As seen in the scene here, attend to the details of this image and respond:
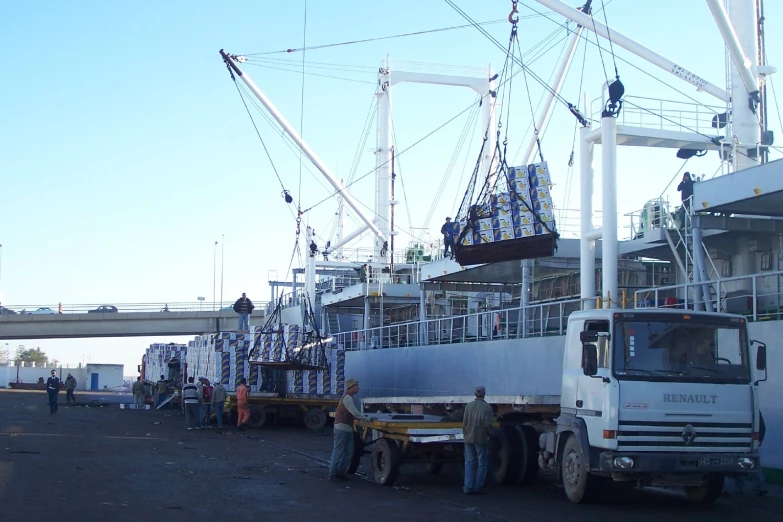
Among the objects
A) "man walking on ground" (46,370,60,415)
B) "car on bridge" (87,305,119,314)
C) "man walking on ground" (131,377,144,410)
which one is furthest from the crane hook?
"car on bridge" (87,305,119,314)

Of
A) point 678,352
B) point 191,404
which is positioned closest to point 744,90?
point 678,352

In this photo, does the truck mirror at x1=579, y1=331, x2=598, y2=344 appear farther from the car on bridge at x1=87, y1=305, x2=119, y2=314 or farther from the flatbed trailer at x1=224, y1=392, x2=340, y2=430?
the car on bridge at x1=87, y1=305, x2=119, y2=314

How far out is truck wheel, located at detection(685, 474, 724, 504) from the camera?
12.0 metres

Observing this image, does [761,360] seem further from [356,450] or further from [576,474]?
[356,450]

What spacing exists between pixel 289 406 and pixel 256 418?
110 centimetres

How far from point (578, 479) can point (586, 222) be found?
37.0 ft

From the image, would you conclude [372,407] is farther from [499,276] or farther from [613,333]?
[499,276]

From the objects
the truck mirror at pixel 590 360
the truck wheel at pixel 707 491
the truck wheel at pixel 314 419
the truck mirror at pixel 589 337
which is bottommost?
A: the truck wheel at pixel 314 419

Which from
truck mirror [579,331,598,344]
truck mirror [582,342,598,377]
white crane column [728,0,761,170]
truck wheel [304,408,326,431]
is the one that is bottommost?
truck wheel [304,408,326,431]

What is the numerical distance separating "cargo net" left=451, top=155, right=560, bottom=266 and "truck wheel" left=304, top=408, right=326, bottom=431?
30.8ft

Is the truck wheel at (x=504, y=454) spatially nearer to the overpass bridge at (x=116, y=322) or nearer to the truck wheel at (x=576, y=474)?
the truck wheel at (x=576, y=474)

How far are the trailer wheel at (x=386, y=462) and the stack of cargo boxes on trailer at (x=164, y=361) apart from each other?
27.0 metres

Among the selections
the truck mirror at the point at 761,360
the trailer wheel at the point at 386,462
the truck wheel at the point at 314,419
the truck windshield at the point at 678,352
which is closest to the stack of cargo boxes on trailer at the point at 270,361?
the truck wheel at the point at 314,419

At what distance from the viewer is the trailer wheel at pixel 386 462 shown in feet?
45.9
